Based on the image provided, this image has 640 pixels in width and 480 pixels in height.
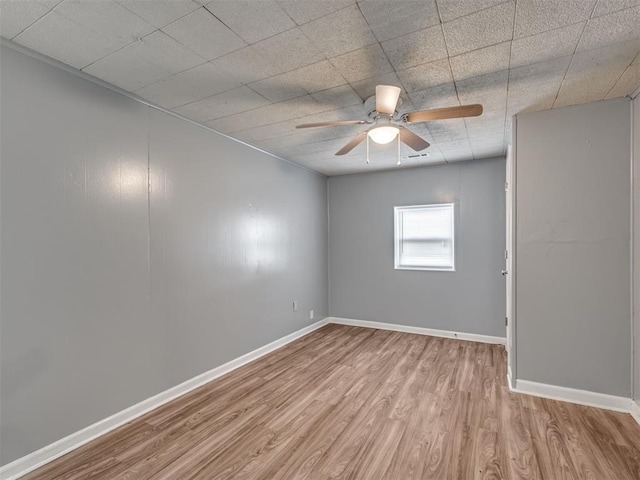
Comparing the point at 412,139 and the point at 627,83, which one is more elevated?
the point at 627,83

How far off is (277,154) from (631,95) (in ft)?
11.4

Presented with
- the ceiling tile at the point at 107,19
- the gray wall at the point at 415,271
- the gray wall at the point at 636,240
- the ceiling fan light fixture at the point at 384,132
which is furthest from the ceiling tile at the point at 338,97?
the gray wall at the point at 415,271

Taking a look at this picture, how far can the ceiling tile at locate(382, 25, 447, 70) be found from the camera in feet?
5.71

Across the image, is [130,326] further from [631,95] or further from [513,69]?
[631,95]

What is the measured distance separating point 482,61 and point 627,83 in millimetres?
1263

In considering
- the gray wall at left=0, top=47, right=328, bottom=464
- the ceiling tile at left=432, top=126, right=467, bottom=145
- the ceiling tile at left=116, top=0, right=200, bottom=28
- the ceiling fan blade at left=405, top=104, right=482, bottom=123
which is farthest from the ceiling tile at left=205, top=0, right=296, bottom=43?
the ceiling tile at left=432, top=126, right=467, bottom=145

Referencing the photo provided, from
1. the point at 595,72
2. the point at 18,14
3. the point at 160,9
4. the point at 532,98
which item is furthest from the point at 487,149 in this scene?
the point at 18,14

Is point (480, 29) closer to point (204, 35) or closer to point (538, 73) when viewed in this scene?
point (538, 73)

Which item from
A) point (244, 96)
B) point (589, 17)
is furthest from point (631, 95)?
point (244, 96)

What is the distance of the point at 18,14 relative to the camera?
1592 millimetres

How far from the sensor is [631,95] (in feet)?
8.11

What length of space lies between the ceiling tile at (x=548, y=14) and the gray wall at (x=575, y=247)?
1.36 meters

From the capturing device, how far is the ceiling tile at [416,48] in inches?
68.5

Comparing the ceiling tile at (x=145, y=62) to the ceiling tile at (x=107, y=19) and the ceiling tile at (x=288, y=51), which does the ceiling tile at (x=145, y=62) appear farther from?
the ceiling tile at (x=288, y=51)
